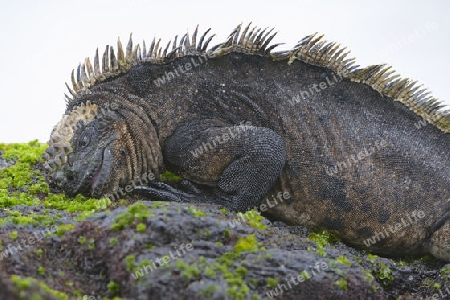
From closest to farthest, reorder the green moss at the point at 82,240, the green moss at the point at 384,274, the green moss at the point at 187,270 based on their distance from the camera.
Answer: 1. the green moss at the point at 187,270
2. the green moss at the point at 82,240
3. the green moss at the point at 384,274

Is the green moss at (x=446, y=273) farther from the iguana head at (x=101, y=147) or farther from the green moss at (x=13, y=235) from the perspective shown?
the green moss at (x=13, y=235)

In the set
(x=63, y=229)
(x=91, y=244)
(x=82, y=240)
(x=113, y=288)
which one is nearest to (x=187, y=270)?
(x=113, y=288)

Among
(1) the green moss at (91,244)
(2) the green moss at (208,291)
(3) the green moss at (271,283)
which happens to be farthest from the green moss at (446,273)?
(1) the green moss at (91,244)

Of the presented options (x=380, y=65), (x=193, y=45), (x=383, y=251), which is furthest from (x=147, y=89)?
(x=383, y=251)

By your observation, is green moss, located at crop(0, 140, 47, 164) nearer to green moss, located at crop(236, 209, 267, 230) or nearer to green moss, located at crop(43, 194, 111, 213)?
green moss, located at crop(43, 194, 111, 213)

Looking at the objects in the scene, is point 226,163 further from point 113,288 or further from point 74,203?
point 113,288

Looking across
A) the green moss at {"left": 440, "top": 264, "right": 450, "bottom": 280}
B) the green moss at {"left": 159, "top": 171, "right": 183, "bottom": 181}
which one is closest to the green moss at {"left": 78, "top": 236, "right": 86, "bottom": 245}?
the green moss at {"left": 159, "top": 171, "right": 183, "bottom": 181}
